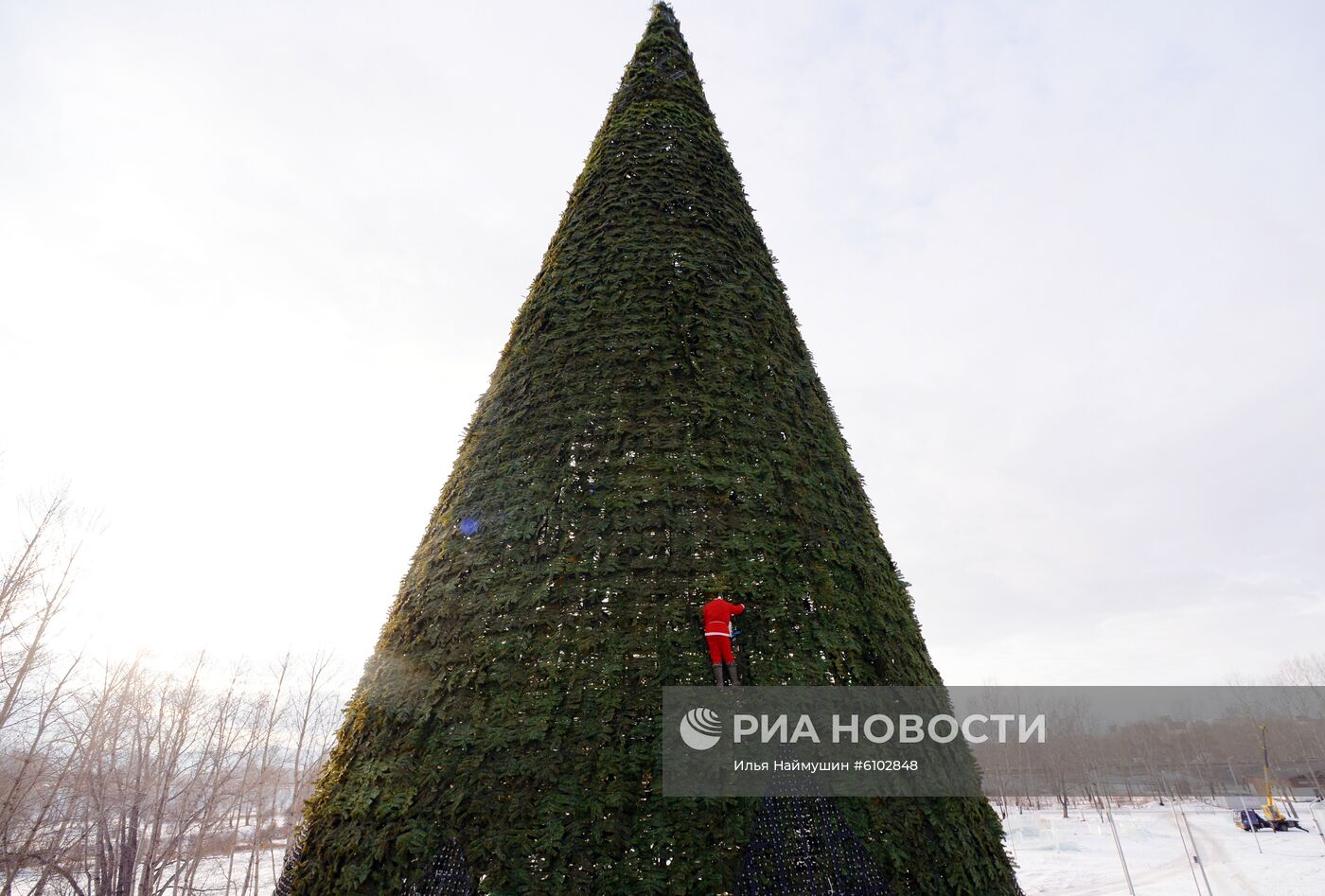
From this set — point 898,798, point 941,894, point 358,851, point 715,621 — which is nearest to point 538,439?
point 715,621

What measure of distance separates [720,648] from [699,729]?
0.45 meters

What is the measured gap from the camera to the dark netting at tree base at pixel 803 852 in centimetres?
315

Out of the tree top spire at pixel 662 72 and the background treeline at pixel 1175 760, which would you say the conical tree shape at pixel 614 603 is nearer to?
the tree top spire at pixel 662 72

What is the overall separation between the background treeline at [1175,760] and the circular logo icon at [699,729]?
75.7m

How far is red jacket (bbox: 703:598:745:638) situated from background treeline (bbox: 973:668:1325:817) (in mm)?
75700

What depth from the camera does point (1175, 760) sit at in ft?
290

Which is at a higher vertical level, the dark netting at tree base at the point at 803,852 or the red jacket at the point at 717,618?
the red jacket at the point at 717,618

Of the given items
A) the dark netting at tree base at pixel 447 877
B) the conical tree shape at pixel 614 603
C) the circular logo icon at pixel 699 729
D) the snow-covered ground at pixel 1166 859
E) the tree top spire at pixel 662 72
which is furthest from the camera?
the snow-covered ground at pixel 1166 859

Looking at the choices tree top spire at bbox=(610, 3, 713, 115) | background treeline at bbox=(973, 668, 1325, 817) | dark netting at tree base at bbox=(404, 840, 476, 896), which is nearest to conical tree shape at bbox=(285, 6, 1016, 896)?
dark netting at tree base at bbox=(404, 840, 476, 896)

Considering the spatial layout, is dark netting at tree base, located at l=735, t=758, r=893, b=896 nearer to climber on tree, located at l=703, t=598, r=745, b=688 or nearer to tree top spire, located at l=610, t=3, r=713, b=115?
climber on tree, located at l=703, t=598, r=745, b=688

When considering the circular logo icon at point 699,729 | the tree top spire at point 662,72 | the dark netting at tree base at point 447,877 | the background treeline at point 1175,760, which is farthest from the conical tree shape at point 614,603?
the background treeline at point 1175,760

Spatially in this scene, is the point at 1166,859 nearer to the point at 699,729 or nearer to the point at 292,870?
the point at 699,729

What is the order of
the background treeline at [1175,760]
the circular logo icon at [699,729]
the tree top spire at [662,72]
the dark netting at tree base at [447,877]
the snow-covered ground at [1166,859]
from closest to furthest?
the dark netting at tree base at [447,877] → the circular logo icon at [699,729] → the tree top spire at [662,72] → the snow-covered ground at [1166,859] → the background treeline at [1175,760]

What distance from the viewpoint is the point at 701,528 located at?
417 centimetres
